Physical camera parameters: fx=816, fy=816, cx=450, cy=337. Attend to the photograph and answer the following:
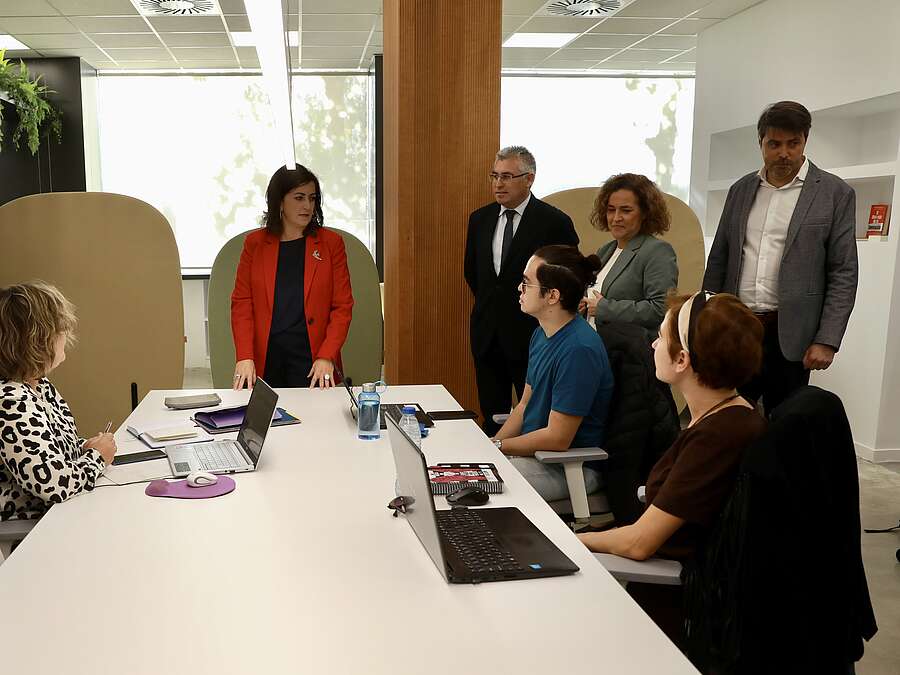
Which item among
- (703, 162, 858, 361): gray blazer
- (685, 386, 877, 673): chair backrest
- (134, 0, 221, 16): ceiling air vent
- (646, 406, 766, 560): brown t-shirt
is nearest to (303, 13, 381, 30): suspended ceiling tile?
(134, 0, 221, 16): ceiling air vent

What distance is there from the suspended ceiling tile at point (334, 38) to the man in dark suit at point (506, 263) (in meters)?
4.71

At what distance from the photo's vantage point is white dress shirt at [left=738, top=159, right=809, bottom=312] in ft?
11.0

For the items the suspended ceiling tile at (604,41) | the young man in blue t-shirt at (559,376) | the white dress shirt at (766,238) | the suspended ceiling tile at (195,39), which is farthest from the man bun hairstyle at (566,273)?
the suspended ceiling tile at (195,39)

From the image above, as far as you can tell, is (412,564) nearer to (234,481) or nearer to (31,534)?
(234,481)

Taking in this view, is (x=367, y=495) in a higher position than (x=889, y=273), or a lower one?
lower

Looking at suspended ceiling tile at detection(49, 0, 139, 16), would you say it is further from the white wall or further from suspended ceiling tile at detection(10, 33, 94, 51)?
the white wall

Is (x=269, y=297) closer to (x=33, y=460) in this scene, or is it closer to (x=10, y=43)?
(x=33, y=460)

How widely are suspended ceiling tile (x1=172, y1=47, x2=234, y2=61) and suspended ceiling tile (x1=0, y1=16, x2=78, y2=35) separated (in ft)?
3.89

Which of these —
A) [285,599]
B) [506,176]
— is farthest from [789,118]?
[285,599]

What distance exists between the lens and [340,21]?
7.31 meters

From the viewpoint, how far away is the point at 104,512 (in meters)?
1.89

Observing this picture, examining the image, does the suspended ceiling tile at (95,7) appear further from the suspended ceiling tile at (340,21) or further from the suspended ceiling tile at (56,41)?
the suspended ceiling tile at (340,21)

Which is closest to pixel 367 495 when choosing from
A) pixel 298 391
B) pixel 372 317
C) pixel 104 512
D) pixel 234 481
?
pixel 234 481

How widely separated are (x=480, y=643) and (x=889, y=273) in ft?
14.9
